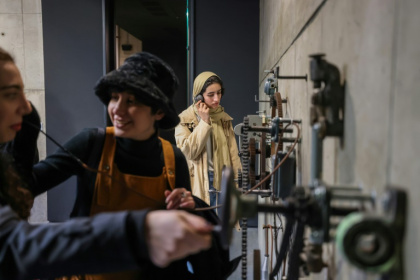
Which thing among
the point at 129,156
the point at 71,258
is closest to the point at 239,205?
the point at 71,258

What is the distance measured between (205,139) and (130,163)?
229 cm

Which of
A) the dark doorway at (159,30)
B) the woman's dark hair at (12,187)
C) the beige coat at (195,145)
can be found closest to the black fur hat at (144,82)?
the woman's dark hair at (12,187)

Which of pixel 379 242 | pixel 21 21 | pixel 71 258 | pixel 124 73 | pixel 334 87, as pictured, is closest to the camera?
pixel 379 242

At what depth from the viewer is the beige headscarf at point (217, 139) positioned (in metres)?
3.97

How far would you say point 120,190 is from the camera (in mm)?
1478

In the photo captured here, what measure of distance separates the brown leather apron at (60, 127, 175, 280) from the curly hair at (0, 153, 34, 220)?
9.6 inches

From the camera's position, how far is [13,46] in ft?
17.4

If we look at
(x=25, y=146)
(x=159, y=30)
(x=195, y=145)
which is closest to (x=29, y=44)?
(x=195, y=145)

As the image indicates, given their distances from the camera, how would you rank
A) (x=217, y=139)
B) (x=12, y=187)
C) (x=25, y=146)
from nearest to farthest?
(x=12, y=187)
(x=25, y=146)
(x=217, y=139)

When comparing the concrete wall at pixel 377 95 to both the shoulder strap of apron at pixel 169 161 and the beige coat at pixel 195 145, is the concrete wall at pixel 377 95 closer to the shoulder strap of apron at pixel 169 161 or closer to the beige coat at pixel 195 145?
the shoulder strap of apron at pixel 169 161

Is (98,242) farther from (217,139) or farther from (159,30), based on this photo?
(159,30)

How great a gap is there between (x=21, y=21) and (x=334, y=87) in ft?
17.6

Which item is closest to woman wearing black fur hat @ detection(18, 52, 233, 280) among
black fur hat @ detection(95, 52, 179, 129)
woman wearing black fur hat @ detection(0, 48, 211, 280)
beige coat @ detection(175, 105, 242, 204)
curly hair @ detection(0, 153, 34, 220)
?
black fur hat @ detection(95, 52, 179, 129)

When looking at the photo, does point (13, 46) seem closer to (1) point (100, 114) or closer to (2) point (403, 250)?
(1) point (100, 114)
